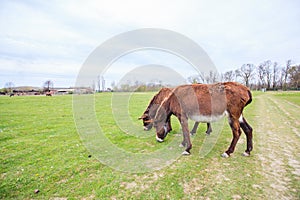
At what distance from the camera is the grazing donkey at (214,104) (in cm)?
498

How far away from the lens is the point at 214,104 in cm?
512

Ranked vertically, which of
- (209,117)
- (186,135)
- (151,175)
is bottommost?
(151,175)

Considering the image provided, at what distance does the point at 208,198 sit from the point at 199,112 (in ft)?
8.92

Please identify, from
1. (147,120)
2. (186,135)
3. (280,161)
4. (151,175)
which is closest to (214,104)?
(186,135)

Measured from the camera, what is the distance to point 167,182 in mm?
3643

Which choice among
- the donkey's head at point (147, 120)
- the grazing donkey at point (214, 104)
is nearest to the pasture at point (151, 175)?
the grazing donkey at point (214, 104)

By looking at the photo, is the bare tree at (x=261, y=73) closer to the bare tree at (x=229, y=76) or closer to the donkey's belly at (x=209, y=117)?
the bare tree at (x=229, y=76)

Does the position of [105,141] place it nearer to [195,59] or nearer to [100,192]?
[100,192]

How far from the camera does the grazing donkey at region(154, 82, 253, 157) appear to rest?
4.98 meters

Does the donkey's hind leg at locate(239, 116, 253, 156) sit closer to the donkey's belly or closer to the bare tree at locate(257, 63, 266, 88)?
the donkey's belly

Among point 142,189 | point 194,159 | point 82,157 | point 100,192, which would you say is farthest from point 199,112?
Result: point 82,157

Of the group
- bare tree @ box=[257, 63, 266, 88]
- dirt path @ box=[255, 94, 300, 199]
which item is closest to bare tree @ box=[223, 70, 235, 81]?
bare tree @ box=[257, 63, 266, 88]

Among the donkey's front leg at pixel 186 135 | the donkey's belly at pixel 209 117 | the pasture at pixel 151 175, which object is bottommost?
A: the pasture at pixel 151 175

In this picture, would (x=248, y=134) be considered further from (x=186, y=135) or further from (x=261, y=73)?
(x=261, y=73)
